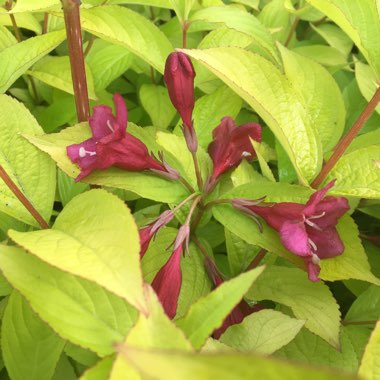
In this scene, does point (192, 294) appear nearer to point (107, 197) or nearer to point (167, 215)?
point (167, 215)

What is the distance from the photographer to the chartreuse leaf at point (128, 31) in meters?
0.87

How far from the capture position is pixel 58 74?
1.02 m

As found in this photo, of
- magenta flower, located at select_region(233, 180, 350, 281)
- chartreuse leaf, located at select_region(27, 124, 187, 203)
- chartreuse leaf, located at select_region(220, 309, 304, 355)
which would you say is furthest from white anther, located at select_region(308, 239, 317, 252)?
chartreuse leaf, located at select_region(27, 124, 187, 203)

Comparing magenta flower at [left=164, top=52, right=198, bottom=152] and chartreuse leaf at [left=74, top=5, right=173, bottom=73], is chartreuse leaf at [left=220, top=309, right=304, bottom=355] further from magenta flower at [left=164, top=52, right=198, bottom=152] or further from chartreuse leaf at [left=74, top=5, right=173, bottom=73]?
chartreuse leaf at [left=74, top=5, right=173, bottom=73]

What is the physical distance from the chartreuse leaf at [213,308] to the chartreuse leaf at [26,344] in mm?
247

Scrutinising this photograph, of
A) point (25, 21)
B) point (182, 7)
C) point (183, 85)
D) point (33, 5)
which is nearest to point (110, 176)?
point (183, 85)

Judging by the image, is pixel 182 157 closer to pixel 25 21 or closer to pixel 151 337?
pixel 151 337

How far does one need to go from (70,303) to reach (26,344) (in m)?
0.15

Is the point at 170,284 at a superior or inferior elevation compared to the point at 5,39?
inferior

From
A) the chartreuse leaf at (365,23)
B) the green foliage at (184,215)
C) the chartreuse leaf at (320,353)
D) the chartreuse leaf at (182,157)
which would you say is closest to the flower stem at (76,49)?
the green foliage at (184,215)

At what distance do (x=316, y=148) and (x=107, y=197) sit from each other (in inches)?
13.4

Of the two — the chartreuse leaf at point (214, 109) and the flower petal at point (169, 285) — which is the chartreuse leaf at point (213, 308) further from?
the chartreuse leaf at point (214, 109)

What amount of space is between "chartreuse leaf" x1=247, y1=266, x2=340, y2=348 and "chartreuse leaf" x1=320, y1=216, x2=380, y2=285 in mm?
52

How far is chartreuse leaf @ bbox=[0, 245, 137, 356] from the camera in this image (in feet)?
1.97
